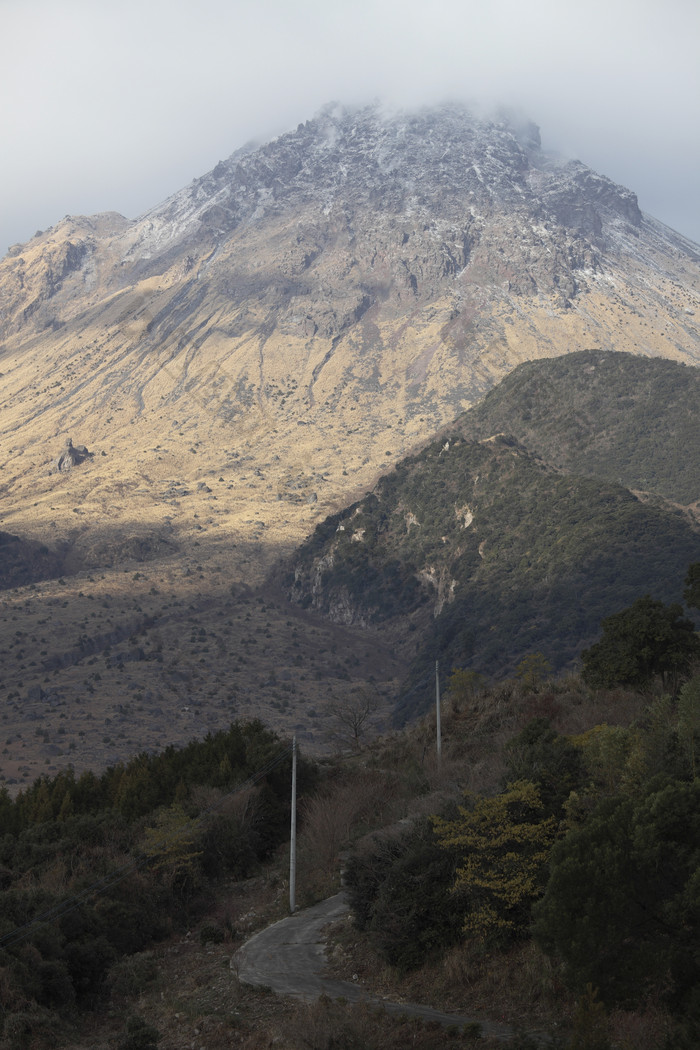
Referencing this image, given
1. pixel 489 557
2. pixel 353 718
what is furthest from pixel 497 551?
pixel 353 718

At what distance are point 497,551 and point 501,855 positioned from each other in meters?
98.0

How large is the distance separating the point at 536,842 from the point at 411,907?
3807 millimetres

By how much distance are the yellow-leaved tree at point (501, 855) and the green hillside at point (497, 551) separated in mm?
59883

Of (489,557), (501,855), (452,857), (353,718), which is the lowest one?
(353,718)

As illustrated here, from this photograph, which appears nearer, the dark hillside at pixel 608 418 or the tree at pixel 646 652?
the tree at pixel 646 652

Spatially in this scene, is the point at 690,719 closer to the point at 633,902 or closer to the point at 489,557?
the point at 633,902

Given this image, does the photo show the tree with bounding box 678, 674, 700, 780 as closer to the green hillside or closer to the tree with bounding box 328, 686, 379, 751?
the tree with bounding box 328, 686, 379, 751

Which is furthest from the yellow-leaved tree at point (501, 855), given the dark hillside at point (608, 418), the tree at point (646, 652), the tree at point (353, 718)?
the dark hillside at point (608, 418)

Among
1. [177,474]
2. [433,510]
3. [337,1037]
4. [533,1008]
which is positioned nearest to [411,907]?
[533,1008]

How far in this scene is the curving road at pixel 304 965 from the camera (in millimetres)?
21328

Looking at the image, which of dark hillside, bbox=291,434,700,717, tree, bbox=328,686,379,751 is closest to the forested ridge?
tree, bbox=328,686,379,751

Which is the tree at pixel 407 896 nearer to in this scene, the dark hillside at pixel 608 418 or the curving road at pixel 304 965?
the curving road at pixel 304 965

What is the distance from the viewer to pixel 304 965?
26.6 meters

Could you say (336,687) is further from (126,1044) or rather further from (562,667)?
(126,1044)
